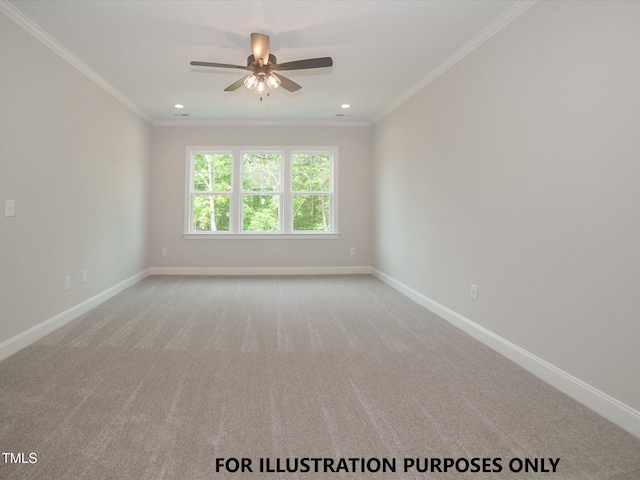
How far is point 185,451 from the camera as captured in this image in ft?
5.57

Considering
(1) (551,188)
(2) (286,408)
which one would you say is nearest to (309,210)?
(1) (551,188)

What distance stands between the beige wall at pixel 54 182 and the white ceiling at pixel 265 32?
36 centimetres

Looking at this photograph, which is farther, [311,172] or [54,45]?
[311,172]

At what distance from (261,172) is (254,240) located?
1213mm

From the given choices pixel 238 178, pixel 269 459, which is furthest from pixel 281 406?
pixel 238 178

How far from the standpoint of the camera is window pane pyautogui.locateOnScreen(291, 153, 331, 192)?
6.66 meters

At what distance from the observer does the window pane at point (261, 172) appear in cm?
663

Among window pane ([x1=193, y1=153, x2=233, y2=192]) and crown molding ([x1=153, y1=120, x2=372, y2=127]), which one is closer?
crown molding ([x1=153, y1=120, x2=372, y2=127])

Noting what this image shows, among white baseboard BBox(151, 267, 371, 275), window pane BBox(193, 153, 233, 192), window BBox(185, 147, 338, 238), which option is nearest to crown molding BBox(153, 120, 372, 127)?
window BBox(185, 147, 338, 238)

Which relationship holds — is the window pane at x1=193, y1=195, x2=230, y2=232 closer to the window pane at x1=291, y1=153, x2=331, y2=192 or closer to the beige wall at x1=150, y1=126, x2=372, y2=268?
the beige wall at x1=150, y1=126, x2=372, y2=268

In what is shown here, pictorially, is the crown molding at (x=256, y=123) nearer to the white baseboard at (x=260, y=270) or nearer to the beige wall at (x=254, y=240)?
the beige wall at (x=254, y=240)

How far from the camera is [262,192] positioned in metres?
6.61

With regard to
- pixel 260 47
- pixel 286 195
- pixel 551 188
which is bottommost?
pixel 551 188

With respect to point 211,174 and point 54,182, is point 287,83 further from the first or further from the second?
point 211,174
